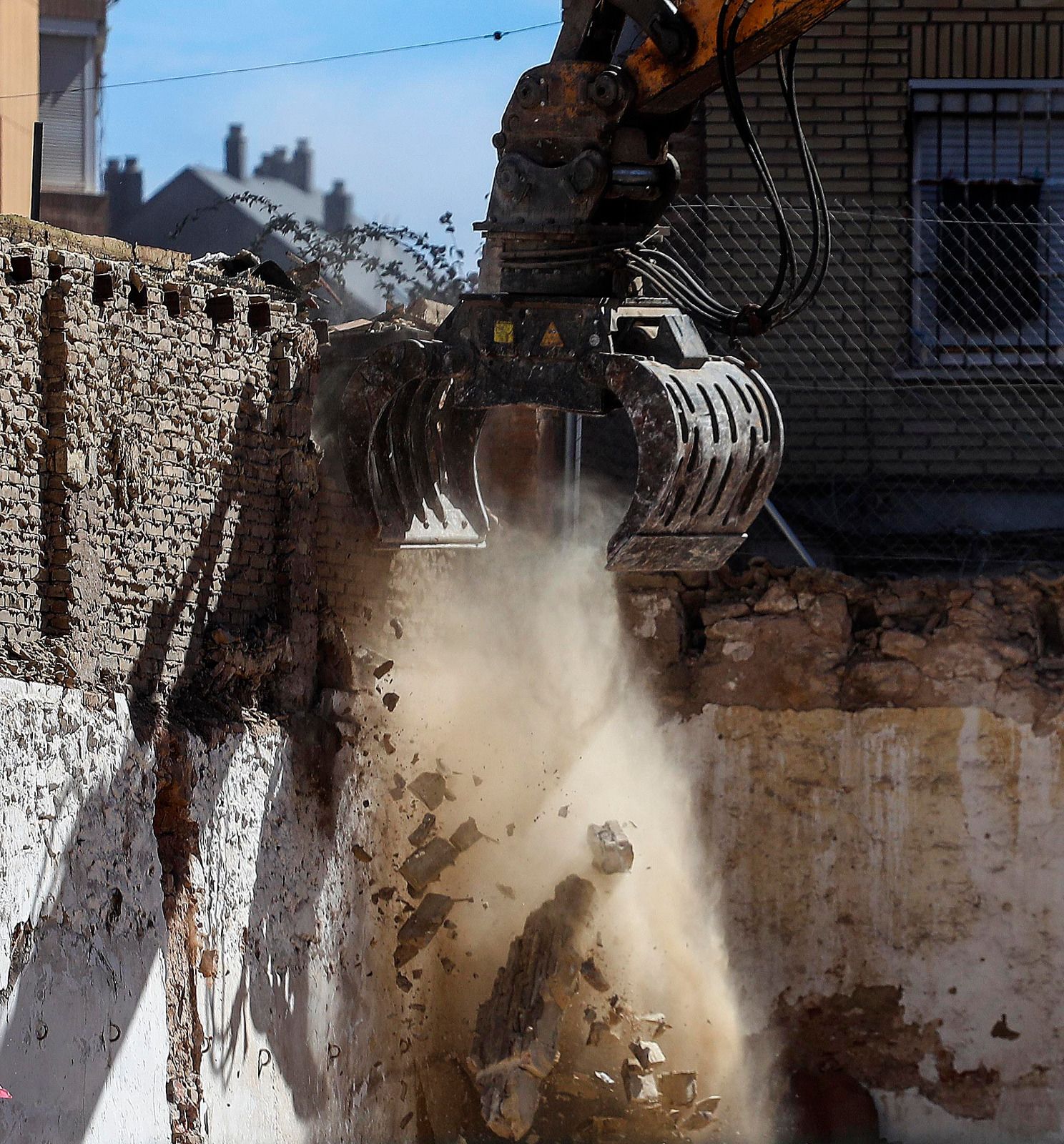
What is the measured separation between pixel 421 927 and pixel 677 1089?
1.61 metres

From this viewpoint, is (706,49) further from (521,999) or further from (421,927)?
(521,999)

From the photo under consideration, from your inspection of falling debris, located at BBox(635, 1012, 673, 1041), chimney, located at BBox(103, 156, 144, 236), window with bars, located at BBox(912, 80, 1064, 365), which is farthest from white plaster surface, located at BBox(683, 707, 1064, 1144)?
chimney, located at BBox(103, 156, 144, 236)

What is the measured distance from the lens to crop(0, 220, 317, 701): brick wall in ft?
17.3

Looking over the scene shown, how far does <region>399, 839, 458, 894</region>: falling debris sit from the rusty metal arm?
373cm

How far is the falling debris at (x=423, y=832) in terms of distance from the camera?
7801 millimetres

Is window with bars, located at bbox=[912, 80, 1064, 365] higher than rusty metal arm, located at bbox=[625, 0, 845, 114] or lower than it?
higher

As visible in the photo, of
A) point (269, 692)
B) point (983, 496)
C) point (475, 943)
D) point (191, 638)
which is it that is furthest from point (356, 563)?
point (983, 496)

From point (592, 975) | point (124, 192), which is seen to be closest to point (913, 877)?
point (592, 975)

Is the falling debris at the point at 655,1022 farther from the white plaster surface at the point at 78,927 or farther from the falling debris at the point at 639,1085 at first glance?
the white plaster surface at the point at 78,927

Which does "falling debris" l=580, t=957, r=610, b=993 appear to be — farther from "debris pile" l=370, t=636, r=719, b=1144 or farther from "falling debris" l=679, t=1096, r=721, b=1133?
"falling debris" l=679, t=1096, r=721, b=1133

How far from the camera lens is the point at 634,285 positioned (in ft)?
19.5

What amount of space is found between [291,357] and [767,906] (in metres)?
3.99

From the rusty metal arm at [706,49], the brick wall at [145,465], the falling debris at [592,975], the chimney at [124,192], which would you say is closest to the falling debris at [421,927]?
the falling debris at [592,975]

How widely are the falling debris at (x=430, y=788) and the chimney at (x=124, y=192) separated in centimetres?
2011
